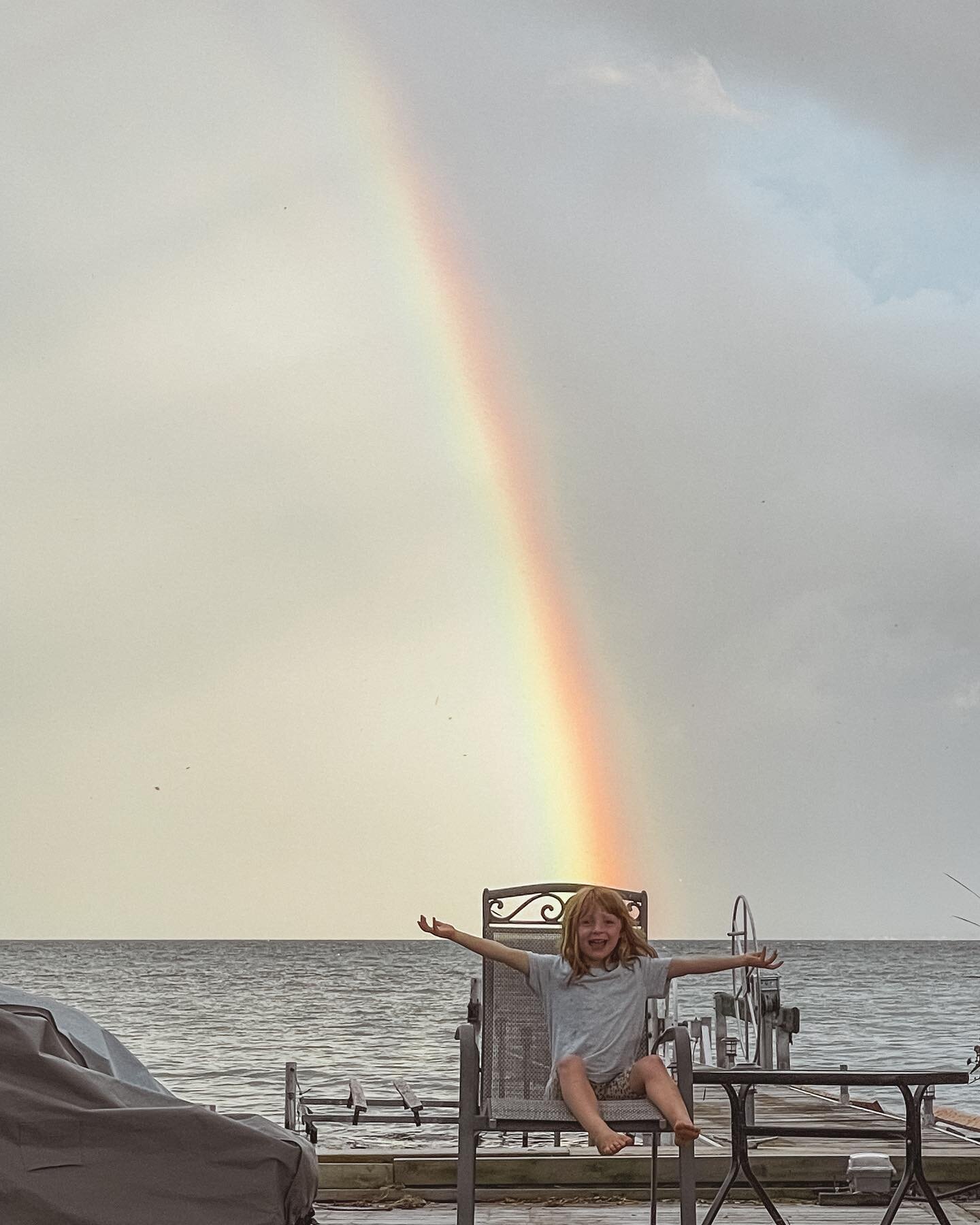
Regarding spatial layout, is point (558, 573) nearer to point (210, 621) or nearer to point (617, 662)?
point (617, 662)

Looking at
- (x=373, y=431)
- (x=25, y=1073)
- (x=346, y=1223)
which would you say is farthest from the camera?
(x=373, y=431)

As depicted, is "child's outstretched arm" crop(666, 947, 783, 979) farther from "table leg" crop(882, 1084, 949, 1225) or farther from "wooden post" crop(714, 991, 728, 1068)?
"wooden post" crop(714, 991, 728, 1068)

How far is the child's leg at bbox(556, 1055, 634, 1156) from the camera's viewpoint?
3.68 metres

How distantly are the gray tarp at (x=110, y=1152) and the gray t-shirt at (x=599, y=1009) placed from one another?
4.40ft

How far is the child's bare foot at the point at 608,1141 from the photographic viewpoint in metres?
3.66

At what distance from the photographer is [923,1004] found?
36375mm

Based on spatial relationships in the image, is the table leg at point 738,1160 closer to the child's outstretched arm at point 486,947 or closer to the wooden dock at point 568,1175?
the child's outstretched arm at point 486,947

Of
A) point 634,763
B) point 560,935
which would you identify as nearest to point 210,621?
point 634,763

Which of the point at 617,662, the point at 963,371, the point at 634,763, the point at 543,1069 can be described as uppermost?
the point at 963,371

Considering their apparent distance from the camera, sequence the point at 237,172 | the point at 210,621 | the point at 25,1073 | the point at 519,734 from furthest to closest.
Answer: the point at 519,734 < the point at 210,621 < the point at 237,172 < the point at 25,1073

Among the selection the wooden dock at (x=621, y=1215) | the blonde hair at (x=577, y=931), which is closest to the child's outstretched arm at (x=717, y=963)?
the blonde hair at (x=577, y=931)

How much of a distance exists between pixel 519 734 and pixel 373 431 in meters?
9.65

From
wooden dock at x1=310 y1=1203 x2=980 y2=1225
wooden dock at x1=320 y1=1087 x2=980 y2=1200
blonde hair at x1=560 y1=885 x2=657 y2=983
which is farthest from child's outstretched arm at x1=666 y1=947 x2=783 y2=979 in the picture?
wooden dock at x1=320 y1=1087 x2=980 y2=1200

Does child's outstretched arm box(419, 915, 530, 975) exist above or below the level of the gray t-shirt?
above
